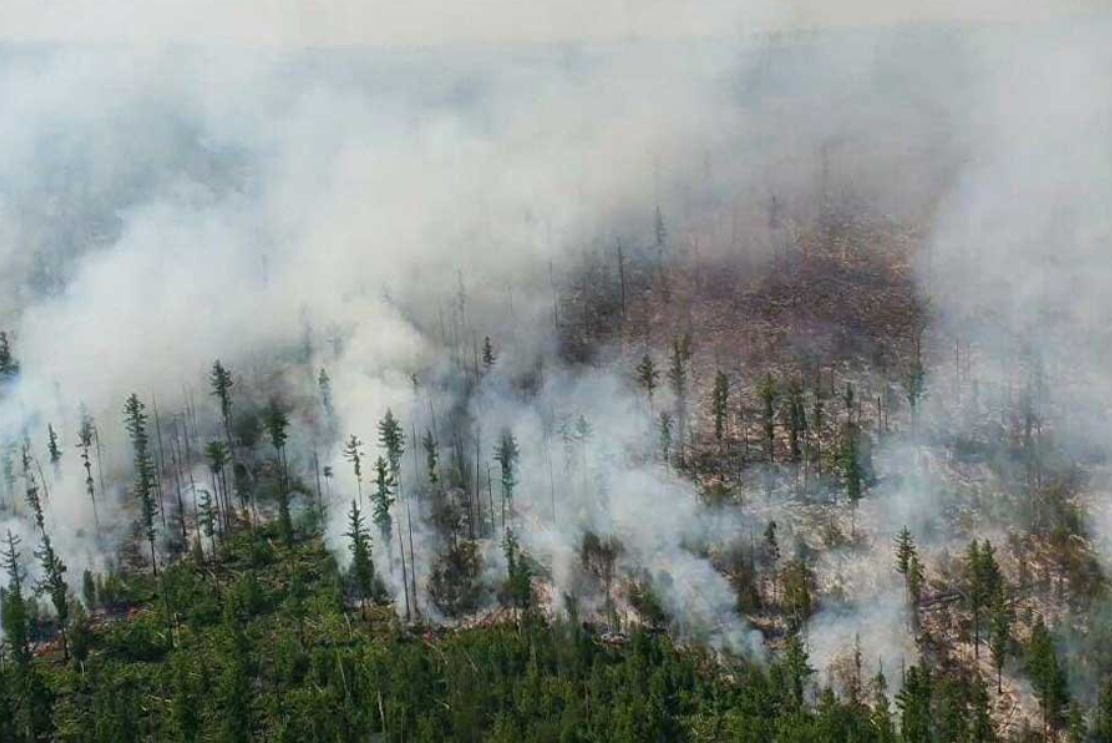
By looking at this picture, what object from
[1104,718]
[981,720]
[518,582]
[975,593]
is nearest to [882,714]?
[981,720]

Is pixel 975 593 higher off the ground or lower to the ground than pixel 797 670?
higher

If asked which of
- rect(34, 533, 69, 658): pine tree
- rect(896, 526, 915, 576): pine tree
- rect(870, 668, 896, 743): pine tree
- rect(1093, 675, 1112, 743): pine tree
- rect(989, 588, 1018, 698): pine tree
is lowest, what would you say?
rect(1093, 675, 1112, 743): pine tree

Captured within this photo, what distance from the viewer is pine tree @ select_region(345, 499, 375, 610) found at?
188m

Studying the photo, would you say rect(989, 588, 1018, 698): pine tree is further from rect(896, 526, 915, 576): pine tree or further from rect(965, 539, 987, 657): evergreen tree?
rect(896, 526, 915, 576): pine tree

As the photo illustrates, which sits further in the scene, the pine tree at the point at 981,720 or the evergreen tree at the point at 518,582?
the evergreen tree at the point at 518,582

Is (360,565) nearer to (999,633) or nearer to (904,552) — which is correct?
(904,552)

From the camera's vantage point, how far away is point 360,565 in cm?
18700

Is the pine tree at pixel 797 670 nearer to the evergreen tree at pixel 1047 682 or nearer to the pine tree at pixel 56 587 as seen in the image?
the evergreen tree at pixel 1047 682

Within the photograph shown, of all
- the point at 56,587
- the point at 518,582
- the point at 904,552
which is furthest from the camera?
the point at 904,552

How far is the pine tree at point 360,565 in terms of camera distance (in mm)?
187625

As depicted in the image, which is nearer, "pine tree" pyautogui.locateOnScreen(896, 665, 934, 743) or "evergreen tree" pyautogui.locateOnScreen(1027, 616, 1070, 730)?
"pine tree" pyautogui.locateOnScreen(896, 665, 934, 743)

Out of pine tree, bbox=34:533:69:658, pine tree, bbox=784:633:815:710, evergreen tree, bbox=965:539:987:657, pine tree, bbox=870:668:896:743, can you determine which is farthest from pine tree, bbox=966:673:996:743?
pine tree, bbox=34:533:69:658

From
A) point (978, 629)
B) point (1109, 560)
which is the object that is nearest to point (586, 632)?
point (978, 629)

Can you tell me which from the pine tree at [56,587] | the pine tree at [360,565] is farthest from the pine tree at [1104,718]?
the pine tree at [56,587]
